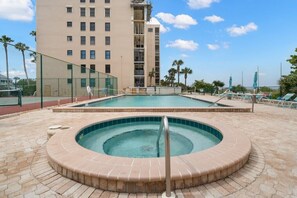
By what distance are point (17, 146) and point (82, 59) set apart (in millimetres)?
26023

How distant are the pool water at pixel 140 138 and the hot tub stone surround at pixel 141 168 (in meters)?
1.21

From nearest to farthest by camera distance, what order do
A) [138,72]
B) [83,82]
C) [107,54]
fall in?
1. [83,82]
2. [107,54]
3. [138,72]

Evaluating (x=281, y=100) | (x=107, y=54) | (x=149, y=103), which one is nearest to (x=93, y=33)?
(x=107, y=54)

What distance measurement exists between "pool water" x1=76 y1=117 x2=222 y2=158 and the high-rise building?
74.5 feet

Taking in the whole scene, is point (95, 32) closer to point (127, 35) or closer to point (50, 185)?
point (127, 35)

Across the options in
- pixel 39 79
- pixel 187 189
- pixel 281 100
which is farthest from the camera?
pixel 39 79

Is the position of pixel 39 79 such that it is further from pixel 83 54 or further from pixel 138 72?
pixel 138 72

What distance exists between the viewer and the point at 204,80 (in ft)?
147

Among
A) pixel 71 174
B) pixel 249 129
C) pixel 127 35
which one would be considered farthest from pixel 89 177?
pixel 127 35

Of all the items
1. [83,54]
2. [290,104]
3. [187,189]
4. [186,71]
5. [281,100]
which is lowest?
[187,189]

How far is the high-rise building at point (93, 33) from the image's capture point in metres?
26.8

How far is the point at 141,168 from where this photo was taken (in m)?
2.15

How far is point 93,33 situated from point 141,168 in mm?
28510

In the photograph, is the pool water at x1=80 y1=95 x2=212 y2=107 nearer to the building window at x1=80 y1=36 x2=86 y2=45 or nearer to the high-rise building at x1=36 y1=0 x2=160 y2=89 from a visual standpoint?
the high-rise building at x1=36 y1=0 x2=160 y2=89
